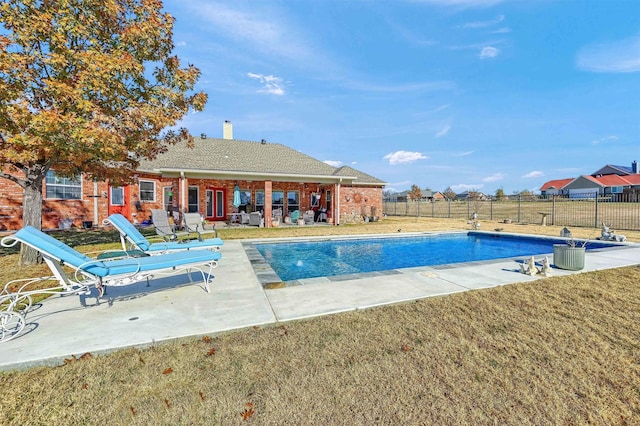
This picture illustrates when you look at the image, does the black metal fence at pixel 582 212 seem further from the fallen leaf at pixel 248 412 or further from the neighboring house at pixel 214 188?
the fallen leaf at pixel 248 412

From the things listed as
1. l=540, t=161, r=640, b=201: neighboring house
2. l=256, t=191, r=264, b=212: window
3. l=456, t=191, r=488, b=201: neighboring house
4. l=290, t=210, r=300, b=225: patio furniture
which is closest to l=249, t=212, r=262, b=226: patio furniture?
l=290, t=210, r=300, b=225: patio furniture

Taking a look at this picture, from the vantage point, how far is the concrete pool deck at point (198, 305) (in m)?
3.12

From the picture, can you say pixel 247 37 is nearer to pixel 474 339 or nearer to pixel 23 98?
pixel 23 98

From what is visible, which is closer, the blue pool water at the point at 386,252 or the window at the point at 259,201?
the blue pool water at the point at 386,252

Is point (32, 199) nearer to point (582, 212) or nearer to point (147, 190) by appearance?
point (147, 190)

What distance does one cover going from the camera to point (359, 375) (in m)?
2.57

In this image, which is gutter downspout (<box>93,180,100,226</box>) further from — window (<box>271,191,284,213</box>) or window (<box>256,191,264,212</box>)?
window (<box>271,191,284,213</box>)

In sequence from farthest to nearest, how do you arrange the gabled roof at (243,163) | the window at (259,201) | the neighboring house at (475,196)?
the neighboring house at (475,196), the window at (259,201), the gabled roof at (243,163)

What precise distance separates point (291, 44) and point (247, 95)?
5200mm

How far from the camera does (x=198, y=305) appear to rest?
168 inches

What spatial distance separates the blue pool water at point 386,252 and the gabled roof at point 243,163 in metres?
6.01

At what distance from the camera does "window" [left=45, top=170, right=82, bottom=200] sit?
13773 mm

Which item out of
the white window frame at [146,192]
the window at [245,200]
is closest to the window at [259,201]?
the window at [245,200]

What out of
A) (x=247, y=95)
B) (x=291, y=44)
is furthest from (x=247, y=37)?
(x=247, y=95)
